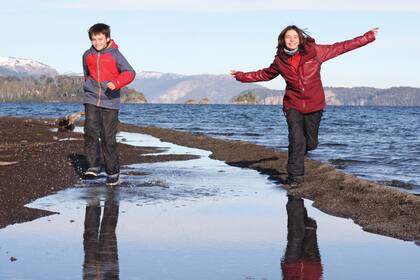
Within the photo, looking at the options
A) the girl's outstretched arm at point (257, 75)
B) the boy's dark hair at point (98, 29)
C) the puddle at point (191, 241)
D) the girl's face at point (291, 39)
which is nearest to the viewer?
the puddle at point (191, 241)

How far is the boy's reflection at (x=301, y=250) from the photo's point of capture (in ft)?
15.3

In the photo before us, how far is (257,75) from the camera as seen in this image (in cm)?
1010

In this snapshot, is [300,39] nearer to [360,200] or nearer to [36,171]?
[360,200]

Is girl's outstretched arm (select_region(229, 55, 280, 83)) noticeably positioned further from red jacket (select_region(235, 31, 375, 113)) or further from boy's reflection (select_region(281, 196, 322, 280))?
boy's reflection (select_region(281, 196, 322, 280))

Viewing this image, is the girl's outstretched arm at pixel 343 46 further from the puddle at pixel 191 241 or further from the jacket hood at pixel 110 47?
the jacket hood at pixel 110 47

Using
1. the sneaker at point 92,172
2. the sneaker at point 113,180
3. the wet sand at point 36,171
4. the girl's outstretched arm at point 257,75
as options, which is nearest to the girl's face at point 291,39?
the girl's outstretched arm at point 257,75

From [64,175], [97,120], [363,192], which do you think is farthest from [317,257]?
[64,175]

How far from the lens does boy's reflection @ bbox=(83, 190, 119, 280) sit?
4.60 meters

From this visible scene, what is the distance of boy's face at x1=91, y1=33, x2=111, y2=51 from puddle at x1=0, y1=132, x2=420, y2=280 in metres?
2.07

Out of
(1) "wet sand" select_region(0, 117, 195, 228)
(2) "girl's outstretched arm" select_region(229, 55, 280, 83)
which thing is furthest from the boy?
(2) "girl's outstretched arm" select_region(229, 55, 280, 83)

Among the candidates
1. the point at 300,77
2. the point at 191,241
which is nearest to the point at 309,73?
the point at 300,77

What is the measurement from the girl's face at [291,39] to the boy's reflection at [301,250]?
2603mm

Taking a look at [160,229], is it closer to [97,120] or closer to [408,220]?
[408,220]

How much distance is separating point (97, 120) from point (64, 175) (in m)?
1.21
